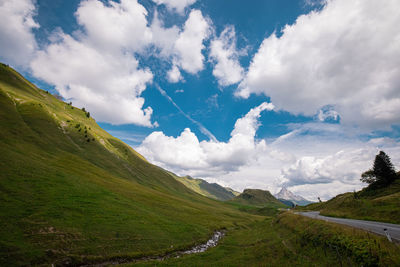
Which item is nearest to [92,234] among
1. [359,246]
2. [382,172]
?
[359,246]

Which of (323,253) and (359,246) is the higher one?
(359,246)

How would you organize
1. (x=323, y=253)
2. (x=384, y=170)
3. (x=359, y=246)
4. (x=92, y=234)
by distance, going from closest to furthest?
(x=359, y=246) < (x=323, y=253) < (x=92, y=234) < (x=384, y=170)

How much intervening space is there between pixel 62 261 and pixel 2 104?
337 ft

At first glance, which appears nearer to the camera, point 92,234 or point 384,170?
point 92,234

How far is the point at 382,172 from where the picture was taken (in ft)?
243

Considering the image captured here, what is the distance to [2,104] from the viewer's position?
277ft

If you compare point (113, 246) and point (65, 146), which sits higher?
point (65, 146)

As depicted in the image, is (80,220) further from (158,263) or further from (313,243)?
(313,243)

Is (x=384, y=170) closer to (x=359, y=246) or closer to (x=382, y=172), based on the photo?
(x=382, y=172)

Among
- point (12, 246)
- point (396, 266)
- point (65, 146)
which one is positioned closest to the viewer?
point (396, 266)

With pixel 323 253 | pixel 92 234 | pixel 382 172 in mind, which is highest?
pixel 382 172

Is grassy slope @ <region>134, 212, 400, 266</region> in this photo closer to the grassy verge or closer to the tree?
the grassy verge

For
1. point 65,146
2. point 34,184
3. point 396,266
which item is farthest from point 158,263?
point 65,146

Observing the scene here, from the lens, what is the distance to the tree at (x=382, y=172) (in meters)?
72.6
